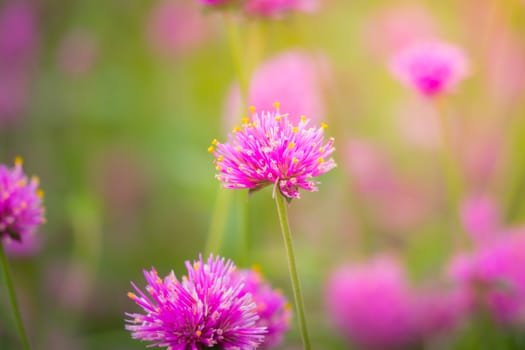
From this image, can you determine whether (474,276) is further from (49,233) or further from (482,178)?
(49,233)

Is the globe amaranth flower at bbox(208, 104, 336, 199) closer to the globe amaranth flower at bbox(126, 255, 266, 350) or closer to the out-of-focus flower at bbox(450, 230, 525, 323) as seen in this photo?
the globe amaranth flower at bbox(126, 255, 266, 350)

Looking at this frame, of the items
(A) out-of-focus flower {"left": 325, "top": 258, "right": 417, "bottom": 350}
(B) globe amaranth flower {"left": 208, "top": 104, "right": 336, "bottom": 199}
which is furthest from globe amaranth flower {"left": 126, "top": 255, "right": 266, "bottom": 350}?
(A) out-of-focus flower {"left": 325, "top": 258, "right": 417, "bottom": 350}

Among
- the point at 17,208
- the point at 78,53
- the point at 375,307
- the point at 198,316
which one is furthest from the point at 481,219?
the point at 78,53

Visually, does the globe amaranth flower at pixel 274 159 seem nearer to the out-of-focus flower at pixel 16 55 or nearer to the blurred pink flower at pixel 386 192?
the blurred pink flower at pixel 386 192

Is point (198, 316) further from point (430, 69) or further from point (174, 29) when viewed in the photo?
point (174, 29)

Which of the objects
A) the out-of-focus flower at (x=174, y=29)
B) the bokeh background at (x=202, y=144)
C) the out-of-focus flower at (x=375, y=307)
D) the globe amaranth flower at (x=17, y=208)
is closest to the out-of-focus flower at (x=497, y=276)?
the bokeh background at (x=202, y=144)
